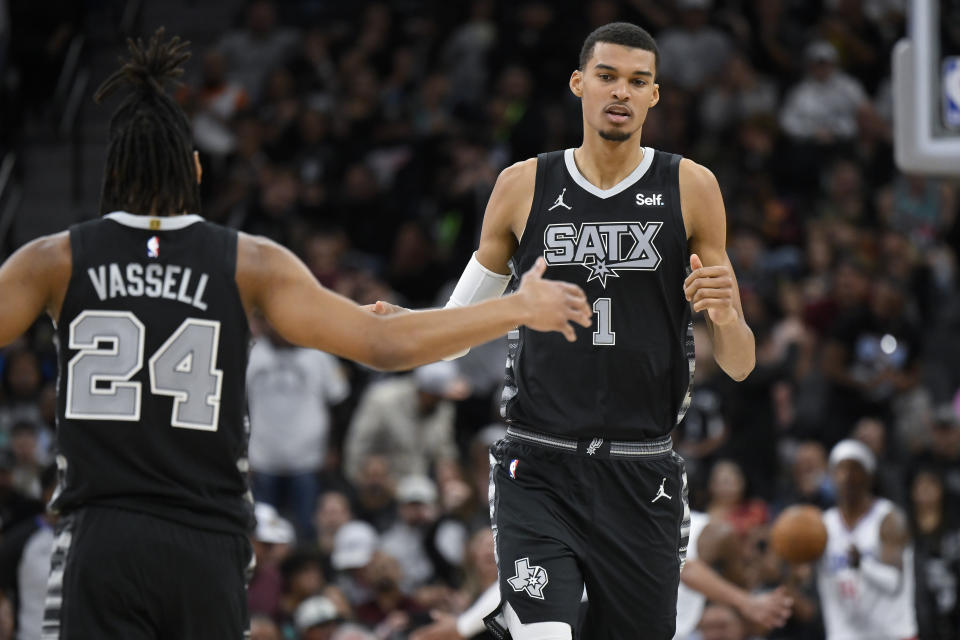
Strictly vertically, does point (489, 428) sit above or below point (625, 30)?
below

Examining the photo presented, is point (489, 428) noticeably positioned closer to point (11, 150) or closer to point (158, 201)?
point (11, 150)

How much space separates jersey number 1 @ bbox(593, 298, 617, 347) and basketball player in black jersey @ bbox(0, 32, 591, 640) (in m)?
1.20

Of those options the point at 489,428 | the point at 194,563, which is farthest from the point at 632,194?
the point at 489,428

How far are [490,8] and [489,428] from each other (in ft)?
20.5

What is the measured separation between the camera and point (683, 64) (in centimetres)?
1697

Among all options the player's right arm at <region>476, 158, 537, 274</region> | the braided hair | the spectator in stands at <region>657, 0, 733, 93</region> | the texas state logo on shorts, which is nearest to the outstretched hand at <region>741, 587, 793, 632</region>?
the texas state logo on shorts

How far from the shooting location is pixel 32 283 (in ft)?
15.2

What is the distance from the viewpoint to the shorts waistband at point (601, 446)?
6.01 meters

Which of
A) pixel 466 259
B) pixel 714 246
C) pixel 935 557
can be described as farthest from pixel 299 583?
pixel 714 246

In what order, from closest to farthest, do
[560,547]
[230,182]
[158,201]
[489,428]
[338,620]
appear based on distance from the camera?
[158,201] < [560,547] < [338,620] < [489,428] < [230,182]

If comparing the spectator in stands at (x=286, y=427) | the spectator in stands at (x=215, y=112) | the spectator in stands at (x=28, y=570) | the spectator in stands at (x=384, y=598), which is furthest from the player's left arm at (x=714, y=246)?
the spectator in stands at (x=215, y=112)

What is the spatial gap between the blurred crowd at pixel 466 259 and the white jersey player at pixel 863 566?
0.28 m

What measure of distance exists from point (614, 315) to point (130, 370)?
6.98ft

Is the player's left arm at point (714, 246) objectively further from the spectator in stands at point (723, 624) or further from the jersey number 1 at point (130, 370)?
the spectator in stands at point (723, 624)
